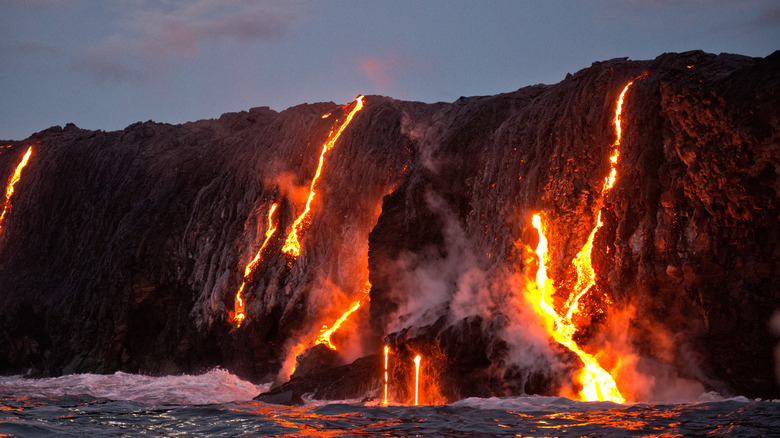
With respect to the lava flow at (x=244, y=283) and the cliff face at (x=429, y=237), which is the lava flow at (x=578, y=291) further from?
the lava flow at (x=244, y=283)

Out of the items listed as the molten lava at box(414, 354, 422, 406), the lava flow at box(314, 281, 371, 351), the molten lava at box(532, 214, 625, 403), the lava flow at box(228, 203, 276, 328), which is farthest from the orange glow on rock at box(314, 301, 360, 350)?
the molten lava at box(532, 214, 625, 403)

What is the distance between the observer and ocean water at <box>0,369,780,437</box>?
883 cm

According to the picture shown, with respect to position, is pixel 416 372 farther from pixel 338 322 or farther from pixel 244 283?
pixel 244 283

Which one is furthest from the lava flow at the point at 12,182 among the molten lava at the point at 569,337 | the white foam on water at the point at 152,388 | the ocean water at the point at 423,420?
the molten lava at the point at 569,337

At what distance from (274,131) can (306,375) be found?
12.8 metres

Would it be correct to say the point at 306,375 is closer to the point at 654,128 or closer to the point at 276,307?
the point at 276,307

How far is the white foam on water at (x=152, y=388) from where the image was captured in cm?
1970

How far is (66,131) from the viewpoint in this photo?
4069cm

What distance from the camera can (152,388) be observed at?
71.8 ft

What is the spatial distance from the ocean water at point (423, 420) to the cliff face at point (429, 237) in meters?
1.79

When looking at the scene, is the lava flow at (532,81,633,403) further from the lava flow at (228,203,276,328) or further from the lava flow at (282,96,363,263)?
the lava flow at (228,203,276,328)

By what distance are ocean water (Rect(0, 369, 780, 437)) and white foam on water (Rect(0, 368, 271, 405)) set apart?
5957 mm

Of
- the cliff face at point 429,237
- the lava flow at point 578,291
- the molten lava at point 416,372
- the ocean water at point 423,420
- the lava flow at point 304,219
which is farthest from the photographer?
the lava flow at point 304,219

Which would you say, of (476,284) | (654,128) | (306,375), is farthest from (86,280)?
(654,128)
